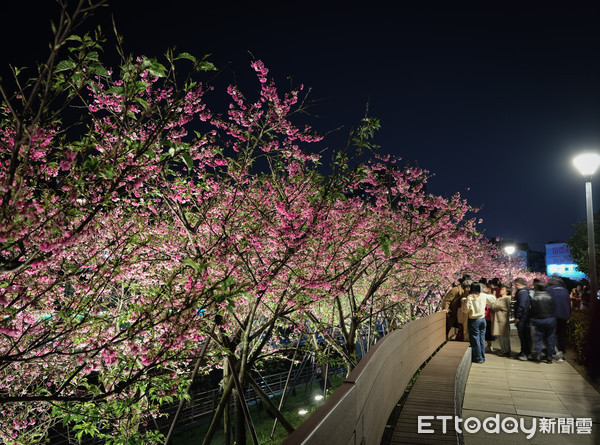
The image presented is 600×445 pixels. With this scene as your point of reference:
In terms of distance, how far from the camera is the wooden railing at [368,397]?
2430mm

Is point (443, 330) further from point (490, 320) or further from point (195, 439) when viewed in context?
point (195, 439)

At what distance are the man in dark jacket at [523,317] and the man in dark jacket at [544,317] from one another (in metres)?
0.29

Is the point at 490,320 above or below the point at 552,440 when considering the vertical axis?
above

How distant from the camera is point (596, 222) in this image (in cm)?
3122

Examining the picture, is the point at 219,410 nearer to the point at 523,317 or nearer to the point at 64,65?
the point at 64,65

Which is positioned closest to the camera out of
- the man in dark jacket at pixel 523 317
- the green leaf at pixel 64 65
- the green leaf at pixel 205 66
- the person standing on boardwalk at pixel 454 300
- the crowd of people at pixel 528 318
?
the green leaf at pixel 64 65

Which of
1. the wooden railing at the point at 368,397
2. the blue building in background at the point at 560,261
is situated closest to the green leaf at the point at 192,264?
the wooden railing at the point at 368,397

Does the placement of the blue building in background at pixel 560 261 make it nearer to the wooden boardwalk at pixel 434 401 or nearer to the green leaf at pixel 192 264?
the wooden boardwalk at pixel 434 401

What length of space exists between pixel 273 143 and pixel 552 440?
6.40 meters

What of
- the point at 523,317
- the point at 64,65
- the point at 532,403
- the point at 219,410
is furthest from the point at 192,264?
the point at 523,317

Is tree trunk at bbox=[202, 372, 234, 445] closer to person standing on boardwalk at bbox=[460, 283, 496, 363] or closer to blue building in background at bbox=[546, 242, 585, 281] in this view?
person standing on boardwalk at bbox=[460, 283, 496, 363]

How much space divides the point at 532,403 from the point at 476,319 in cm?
327

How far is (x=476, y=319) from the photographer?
974 cm

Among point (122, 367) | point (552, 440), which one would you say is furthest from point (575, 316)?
point (122, 367)
